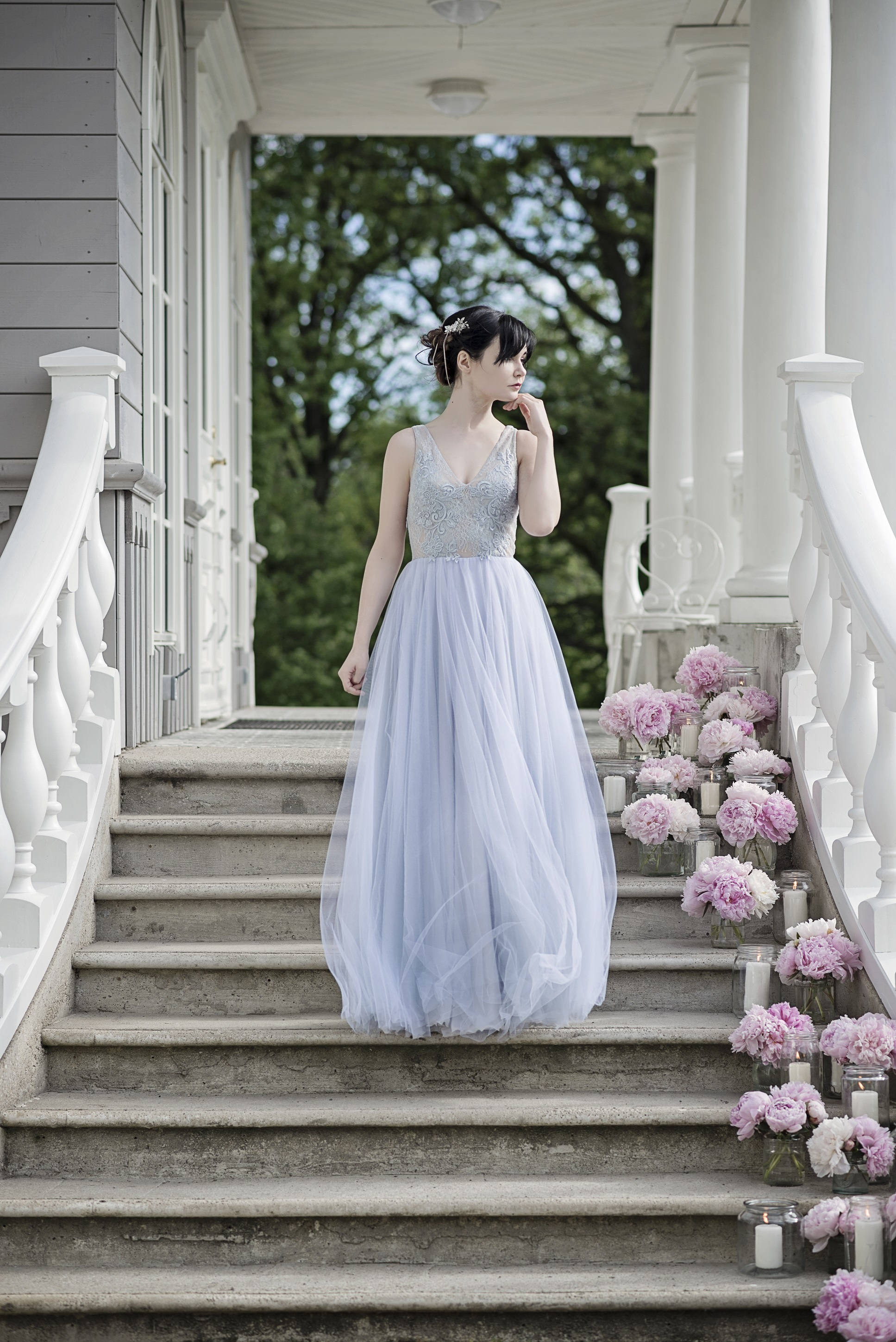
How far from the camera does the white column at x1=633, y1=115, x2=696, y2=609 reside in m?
8.05

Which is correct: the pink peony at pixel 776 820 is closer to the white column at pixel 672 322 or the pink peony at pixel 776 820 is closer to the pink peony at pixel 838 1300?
the pink peony at pixel 838 1300

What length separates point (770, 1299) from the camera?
8.62 ft

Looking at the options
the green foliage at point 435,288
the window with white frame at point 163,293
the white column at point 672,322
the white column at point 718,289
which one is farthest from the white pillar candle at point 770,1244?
the green foliage at point 435,288

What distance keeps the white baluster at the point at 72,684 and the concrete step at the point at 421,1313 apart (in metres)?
1.24

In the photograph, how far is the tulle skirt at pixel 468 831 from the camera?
3107 mm

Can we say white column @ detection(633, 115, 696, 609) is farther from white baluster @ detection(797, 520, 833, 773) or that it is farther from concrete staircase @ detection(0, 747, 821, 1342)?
concrete staircase @ detection(0, 747, 821, 1342)

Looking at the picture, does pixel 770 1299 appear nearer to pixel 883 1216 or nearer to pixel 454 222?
pixel 883 1216

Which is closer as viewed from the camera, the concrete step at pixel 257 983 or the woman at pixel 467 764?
the woman at pixel 467 764

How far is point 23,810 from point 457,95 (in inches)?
210

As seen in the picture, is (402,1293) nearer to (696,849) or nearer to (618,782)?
(696,849)

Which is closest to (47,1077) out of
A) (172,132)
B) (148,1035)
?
(148,1035)

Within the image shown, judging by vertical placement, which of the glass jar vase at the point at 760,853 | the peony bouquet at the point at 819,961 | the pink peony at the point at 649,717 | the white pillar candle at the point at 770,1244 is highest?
the pink peony at the point at 649,717

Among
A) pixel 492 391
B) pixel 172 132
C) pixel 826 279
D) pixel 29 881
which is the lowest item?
pixel 29 881

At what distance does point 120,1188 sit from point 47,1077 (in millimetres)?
395
